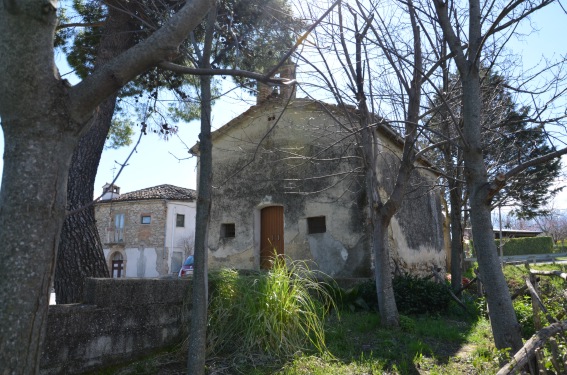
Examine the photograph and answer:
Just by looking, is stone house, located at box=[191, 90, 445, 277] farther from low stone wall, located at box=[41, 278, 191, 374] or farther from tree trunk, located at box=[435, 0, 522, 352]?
low stone wall, located at box=[41, 278, 191, 374]

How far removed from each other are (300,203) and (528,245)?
101 feet

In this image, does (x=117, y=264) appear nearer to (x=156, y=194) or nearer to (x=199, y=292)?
(x=156, y=194)

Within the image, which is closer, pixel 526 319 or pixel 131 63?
pixel 131 63

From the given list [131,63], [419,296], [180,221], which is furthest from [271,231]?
[180,221]

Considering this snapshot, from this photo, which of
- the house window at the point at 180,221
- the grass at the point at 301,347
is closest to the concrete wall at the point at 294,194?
the grass at the point at 301,347

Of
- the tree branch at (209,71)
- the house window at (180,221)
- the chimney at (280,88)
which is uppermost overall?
the house window at (180,221)

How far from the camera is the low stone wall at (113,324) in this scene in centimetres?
370

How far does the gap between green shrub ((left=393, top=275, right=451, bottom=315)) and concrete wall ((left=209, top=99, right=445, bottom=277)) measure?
1.91m

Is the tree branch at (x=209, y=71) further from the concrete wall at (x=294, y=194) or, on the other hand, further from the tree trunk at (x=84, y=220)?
the concrete wall at (x=294, y=194)

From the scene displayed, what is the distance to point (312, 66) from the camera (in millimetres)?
6289

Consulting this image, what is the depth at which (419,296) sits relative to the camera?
8195mm

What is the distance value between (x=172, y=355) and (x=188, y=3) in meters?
3.48

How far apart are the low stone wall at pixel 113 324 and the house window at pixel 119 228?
31634mm

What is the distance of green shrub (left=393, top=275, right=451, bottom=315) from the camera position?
8082 millimetres
